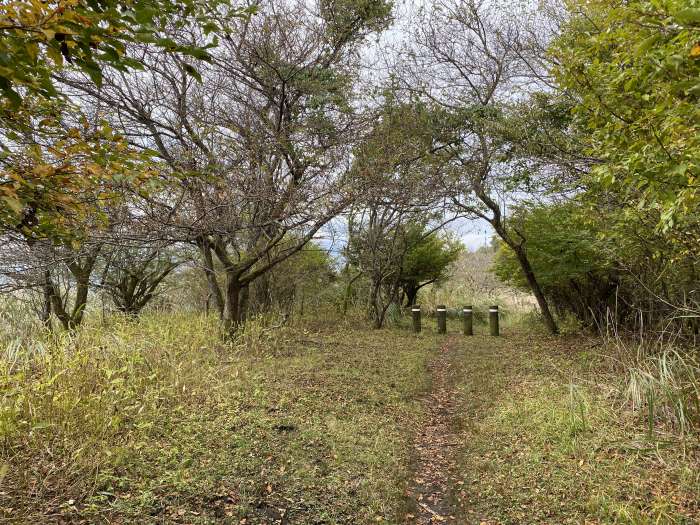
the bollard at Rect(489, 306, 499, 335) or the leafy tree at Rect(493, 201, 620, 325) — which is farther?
the bollard at Rect(489, 306, 499, 335)

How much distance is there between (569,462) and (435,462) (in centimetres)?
103

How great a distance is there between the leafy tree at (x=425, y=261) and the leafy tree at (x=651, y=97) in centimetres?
854

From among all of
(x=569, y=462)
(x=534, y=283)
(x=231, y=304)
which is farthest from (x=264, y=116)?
(x=534, y=283)

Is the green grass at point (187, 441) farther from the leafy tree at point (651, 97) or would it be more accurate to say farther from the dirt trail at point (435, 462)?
the leafy tree at point (651, 97)

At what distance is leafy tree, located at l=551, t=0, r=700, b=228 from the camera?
2227mm

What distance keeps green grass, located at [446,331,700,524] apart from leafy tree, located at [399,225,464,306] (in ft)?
25.0

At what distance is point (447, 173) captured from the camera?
878 cm

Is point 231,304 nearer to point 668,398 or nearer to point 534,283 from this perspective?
point 668,398

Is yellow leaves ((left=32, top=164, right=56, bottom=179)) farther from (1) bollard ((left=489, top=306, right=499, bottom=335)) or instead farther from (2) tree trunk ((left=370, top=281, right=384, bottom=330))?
(1) bollard ((left=489, top=306, right=499, bottom=335))

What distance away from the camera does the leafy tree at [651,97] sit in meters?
2.23

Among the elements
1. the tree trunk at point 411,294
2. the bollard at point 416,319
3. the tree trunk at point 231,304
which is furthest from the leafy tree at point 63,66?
the tree trunk at point 411,294

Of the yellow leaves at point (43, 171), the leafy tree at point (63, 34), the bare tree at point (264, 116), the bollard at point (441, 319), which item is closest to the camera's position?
the leafy tree at point (63, 34)

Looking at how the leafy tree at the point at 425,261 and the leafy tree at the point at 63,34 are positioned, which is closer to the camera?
the leafy tree at the point at 63,34

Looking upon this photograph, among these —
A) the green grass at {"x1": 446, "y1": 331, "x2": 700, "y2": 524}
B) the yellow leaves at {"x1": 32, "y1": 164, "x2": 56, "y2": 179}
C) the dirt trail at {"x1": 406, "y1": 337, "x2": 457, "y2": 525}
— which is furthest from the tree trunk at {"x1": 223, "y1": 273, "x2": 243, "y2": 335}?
the yellow leaves at {"x1": 32, "y1": 164, "x2": 56, "y2": 179}
